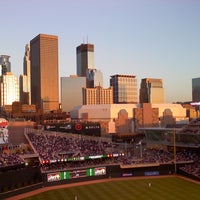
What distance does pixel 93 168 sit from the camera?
165ft

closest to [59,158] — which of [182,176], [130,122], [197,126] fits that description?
[182,176]

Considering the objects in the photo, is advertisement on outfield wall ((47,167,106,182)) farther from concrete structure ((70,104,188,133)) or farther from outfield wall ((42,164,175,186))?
concrete structure ((70,104,188,133))

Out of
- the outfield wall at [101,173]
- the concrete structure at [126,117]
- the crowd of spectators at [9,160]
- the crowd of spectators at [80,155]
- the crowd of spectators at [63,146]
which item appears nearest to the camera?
the crowd of spectators at [9,160]

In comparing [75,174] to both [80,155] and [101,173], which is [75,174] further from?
[80,155]

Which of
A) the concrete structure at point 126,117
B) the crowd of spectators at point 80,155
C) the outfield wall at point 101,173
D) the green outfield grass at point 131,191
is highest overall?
the concrete structure at point 126,117

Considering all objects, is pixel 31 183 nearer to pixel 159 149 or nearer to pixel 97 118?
pixel 159 149

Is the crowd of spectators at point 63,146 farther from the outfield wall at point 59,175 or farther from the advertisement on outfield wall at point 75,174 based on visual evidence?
the outfield wall at point 59,175

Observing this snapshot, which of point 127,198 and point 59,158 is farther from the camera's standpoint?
point 59,158

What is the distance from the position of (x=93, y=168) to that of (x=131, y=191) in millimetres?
9032

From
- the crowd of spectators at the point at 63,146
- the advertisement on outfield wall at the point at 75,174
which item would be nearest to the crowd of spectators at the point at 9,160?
the crowd of spectators at the point at 63,146

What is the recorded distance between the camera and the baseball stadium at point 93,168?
42.1 meters

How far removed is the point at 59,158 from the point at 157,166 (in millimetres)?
15730

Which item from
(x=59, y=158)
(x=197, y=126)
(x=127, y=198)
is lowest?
(x=127, y=198)

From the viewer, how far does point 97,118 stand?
127938 mm
